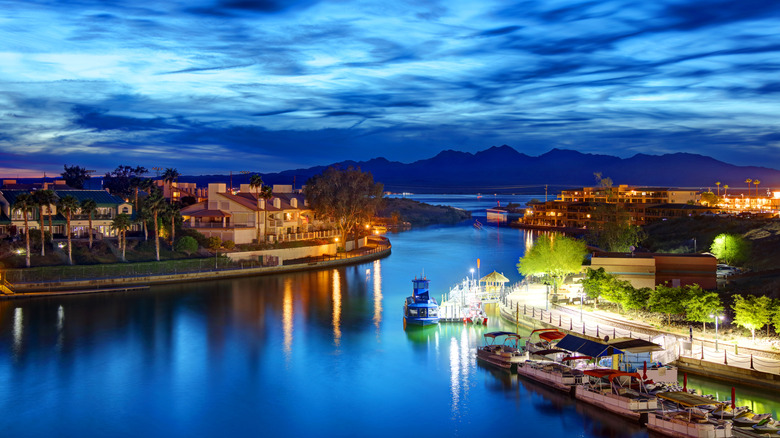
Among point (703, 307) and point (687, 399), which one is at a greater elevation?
point (703, 307)

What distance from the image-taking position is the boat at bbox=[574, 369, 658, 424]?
2070cm

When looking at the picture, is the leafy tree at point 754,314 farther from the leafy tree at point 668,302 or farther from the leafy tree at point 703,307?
the leafy tree at point 668,302

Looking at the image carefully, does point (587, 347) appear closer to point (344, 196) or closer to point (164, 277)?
point (164, 277)

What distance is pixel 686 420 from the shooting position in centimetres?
1892

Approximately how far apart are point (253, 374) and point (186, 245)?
89.4 ft

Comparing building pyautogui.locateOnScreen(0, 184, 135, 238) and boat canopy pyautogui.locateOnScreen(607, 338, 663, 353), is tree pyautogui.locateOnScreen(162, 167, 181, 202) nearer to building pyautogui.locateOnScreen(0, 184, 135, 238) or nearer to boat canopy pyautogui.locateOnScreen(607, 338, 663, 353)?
building pyautogui.locateOnScreen(0, 184, 135, 238)

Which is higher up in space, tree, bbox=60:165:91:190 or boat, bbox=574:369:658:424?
tree, bbox=60:165:91:190

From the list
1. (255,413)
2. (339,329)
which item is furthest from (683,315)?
(255,413)

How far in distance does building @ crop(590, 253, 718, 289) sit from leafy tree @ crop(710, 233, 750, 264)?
59.6 ft

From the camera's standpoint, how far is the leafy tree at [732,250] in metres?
52.2

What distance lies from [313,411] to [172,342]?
12.6 metres

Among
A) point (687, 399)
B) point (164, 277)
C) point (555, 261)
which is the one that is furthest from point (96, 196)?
point (687, 399)

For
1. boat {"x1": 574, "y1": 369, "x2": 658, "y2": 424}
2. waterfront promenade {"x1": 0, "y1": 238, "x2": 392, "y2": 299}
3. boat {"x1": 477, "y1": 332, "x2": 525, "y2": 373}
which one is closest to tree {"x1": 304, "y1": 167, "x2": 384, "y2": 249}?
waterfront promenade {"x1": 0, "y1": 238, "x2": 392, "y2": 299}

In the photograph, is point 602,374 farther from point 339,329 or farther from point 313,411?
point 339,329
